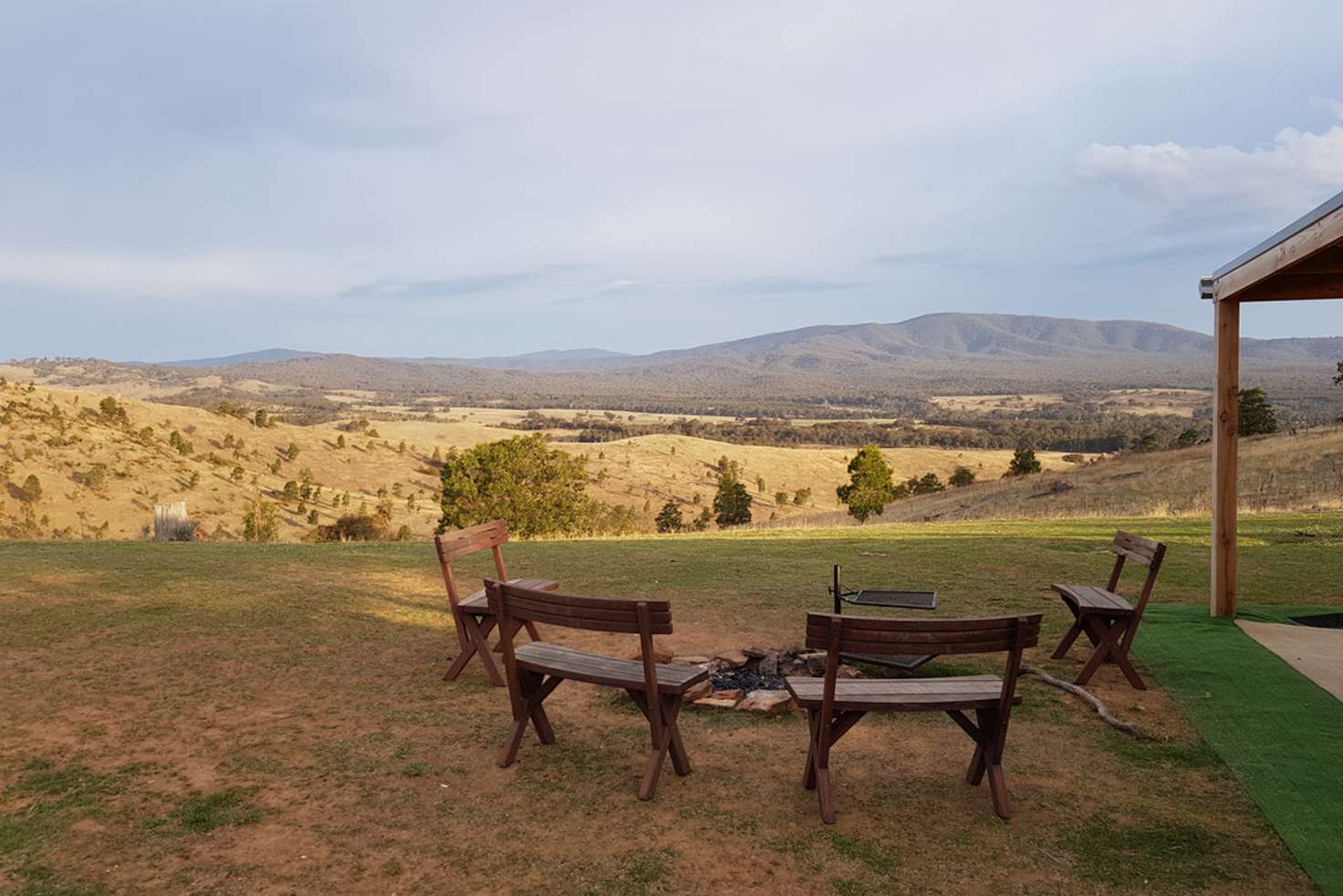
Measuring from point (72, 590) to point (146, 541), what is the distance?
17.9 ft

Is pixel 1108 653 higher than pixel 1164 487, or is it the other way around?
pixel 1108 653

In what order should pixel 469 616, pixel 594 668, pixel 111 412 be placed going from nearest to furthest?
pixel 594 668, pixel 469 616, pixel 111 412

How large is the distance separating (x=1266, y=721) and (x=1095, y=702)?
0.98 m

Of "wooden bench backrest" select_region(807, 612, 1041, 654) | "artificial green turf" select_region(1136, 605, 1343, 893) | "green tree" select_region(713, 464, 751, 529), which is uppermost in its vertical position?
"wooden bench backrest" select_region(807, 612, 1041, 654)

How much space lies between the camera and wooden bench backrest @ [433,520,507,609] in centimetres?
689

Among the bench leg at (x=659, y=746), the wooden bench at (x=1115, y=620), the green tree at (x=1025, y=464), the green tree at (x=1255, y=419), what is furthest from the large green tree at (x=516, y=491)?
the green tree at (x=1255, y=419)

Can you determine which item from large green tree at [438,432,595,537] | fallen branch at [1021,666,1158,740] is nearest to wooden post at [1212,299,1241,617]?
fallen branch at [1021,666,1158,740]

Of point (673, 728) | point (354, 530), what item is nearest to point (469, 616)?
point (673, 728)

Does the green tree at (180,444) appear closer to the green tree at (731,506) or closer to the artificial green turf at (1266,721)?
the green tree at (731,506)

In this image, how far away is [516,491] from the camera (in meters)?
32.2

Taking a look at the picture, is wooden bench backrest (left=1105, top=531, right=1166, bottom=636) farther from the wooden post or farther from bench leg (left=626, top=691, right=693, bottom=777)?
bench leg (left=626, top=691, right=693, bottom=777)

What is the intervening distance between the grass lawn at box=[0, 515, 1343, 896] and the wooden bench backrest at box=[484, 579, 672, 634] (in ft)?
2.95

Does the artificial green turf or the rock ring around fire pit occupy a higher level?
the rock ring around fire pit

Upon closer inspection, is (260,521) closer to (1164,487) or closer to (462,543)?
(1164,487)
